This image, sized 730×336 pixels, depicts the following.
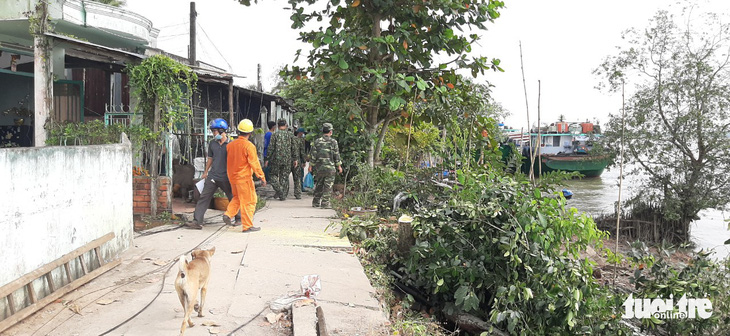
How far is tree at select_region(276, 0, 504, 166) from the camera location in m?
7.82

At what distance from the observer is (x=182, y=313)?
383cm

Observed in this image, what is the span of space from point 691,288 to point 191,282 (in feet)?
15.5

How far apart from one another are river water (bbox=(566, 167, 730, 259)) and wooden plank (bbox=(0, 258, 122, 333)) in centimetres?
671

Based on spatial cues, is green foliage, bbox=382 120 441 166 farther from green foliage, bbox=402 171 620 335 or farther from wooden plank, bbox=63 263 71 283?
wooden plank, bbox=63 263 71 283

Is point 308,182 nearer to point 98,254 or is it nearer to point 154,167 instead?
point 154,167

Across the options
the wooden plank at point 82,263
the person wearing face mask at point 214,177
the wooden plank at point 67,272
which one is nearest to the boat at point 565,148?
the person wearing face mask at point 214,177

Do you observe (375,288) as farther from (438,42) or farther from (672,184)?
(672,184)

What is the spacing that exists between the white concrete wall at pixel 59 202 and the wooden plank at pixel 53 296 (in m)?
0.24

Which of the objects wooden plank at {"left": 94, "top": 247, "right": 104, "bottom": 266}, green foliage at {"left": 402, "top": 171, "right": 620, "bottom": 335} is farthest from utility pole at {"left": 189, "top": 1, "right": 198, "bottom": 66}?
green foliage at {"left": 402, "top": 171, "right": 620, "bottom": 335}

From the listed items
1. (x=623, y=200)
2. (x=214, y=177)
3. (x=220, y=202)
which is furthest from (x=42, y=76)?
(x=623, y=200)

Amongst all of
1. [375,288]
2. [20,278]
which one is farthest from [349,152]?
[20,278]

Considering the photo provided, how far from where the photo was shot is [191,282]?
349 cm

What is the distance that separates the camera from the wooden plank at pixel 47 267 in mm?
3433

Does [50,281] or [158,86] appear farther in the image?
[158,86]
